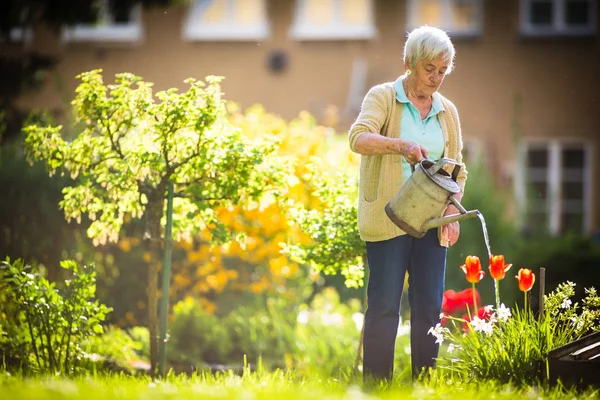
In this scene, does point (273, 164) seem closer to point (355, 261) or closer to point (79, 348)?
point (355, 261)

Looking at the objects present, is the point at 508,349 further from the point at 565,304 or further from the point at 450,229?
the point at 450,229

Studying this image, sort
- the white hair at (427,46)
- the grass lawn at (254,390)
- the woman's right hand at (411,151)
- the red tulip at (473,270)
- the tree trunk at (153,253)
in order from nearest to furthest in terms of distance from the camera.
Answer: the grass lawn at (254,390)
the woman's right hand at (411,151)
the white hair at (427,46)
the red tulip at (473,270)
the tree trunk at (153,253)

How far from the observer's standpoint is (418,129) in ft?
14.1

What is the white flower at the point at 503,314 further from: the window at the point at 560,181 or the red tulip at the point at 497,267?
the window at the point at 560,181

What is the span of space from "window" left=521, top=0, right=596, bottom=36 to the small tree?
30.2 ft

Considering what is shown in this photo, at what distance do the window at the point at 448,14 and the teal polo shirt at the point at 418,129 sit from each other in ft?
30.8

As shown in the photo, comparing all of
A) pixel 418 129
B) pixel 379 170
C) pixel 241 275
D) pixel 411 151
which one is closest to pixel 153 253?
pixel 379 170

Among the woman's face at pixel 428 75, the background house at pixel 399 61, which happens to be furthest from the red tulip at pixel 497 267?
the background house at pixel 399 61

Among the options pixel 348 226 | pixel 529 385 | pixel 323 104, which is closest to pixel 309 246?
pixel 348 226

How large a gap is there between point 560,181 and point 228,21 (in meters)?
4.83

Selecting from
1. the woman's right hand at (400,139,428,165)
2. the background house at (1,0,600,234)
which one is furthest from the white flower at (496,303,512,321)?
the background house at (1,0,600,234)

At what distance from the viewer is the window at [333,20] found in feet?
44.3

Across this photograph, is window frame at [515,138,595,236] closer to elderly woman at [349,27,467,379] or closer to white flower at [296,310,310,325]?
white flower at [296,310,310,325]

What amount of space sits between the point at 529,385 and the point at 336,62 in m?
9.65
